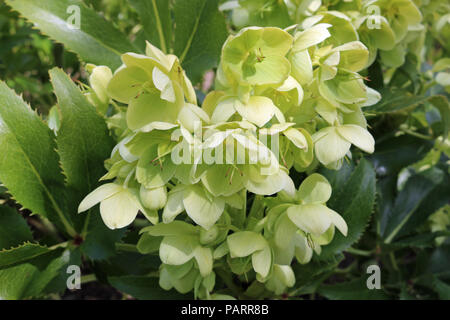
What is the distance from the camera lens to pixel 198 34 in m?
0.76

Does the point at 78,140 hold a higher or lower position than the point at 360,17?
lower

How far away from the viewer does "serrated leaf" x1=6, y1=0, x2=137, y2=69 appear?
66 centimetres

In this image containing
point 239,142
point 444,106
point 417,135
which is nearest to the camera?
point 239,142


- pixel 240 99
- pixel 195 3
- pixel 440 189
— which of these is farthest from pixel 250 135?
pixel 440 189

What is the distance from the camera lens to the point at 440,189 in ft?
2.95

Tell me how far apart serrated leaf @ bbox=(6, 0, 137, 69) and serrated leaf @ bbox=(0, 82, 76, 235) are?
0.41 feet

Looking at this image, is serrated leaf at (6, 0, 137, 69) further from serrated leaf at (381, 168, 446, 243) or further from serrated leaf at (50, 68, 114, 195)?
serrated leaf at (381, 168, 446, 243)

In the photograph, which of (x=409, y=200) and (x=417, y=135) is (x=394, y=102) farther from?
(x=409, y=200)

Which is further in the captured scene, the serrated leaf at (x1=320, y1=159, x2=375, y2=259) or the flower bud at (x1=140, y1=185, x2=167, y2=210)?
the serrated leaf at (x1=320, y1=159, x2=375, y2=259)

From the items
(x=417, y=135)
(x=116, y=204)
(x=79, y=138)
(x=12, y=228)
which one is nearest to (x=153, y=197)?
(x=116, y=204)

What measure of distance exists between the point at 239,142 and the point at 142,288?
356mm

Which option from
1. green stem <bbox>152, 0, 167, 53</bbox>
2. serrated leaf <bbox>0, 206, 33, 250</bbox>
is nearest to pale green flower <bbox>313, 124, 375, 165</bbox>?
green stem <bbox>152, 0, 167, 53</bbox>

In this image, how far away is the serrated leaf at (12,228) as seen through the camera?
0.69m
